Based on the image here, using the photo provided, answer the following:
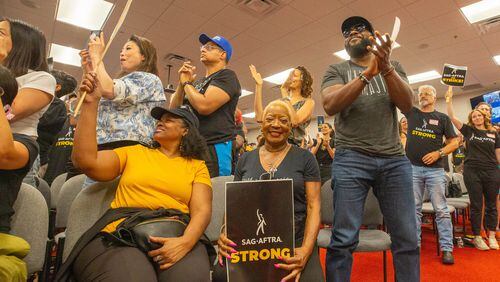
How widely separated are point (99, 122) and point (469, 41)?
22.2 feet

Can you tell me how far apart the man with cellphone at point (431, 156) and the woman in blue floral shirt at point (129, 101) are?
7.92 ft

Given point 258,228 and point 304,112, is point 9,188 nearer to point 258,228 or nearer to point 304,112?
point 258,228

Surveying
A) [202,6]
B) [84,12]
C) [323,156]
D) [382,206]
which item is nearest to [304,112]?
[382,206]

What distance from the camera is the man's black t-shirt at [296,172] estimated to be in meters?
1.55

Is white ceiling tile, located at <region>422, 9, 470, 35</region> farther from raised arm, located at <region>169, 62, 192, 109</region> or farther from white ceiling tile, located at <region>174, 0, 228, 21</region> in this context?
raised arm, located at <region>169, 62, 192, 109</region>

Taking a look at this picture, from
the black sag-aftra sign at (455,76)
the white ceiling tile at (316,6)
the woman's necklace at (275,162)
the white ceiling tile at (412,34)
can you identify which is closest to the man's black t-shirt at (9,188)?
the woman's necklace at (275,162)

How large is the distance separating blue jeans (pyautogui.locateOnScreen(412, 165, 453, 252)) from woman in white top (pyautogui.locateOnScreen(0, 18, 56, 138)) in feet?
10.2

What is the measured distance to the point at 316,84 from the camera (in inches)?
339

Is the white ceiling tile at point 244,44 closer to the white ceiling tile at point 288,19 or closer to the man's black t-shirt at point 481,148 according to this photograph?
the white ceiling tile at point 288,19

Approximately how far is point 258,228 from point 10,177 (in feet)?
3.12

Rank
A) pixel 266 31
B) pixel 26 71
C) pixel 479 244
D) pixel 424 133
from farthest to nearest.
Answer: pixel 266 31 < pixel 479 244 < pixel 424 133 < pixel 26 71

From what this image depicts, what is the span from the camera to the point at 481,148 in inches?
150

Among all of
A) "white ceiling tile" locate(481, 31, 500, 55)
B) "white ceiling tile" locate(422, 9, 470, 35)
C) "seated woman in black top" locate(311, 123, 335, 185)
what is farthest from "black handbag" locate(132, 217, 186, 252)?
"white ceiling tile" locate(481, 31, 500, 55)

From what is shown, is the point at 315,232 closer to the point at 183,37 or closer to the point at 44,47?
the point at 44,47
